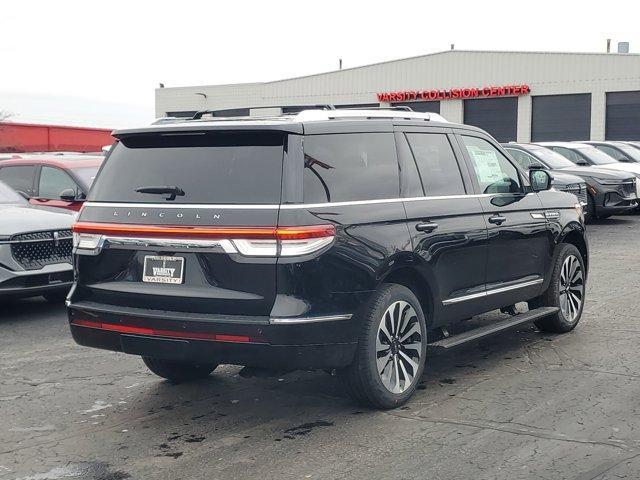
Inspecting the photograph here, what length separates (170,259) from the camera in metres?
5.42

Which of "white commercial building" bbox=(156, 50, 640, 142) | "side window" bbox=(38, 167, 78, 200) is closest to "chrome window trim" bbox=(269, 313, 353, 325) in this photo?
"side window" bbox=(38, 167, 78, 200)

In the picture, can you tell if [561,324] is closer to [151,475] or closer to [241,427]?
[241,427]

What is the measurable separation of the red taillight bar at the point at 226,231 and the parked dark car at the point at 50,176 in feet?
20.9

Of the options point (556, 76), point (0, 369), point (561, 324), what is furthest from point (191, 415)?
point (556, 76)

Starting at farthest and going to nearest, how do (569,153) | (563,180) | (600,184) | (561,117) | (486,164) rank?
(561,117) < (569,153) < (600,184) < (563,180) < (486,164)

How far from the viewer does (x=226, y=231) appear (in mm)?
5250

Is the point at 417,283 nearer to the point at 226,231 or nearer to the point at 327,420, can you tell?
the point at 327,420

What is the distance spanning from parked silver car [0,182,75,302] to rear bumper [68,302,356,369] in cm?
390

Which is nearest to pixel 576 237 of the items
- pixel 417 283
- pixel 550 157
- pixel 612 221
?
pixel 417 283

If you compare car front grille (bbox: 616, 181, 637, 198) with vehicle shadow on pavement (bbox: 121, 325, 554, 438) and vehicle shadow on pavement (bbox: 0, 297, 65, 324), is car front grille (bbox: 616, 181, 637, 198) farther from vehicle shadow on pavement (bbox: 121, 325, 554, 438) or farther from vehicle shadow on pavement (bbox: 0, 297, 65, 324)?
vehicle shadow on pavement (bbox: 121, 325, 554, 438)

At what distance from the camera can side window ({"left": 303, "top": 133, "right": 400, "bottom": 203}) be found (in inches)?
217

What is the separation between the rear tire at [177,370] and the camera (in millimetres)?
6500

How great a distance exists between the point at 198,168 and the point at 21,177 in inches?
299

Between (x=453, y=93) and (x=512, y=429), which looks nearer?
(x=512, y=429)
